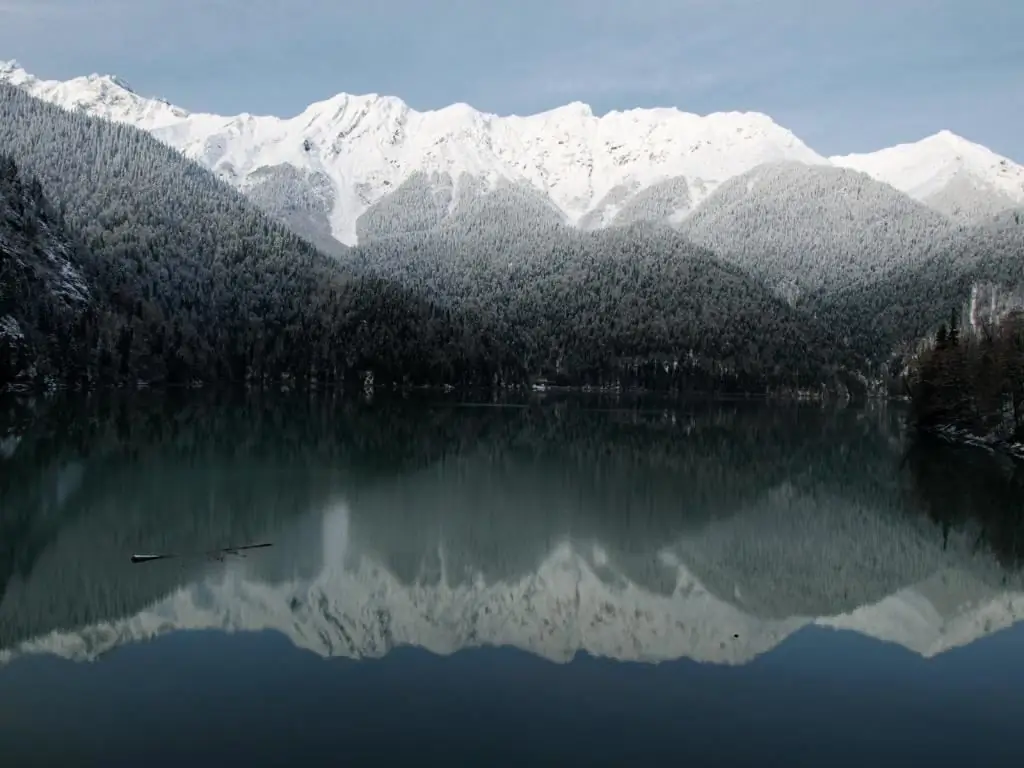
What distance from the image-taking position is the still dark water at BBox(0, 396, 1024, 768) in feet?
57.2

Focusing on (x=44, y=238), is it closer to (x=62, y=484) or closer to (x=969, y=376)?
(x=62, y=484)

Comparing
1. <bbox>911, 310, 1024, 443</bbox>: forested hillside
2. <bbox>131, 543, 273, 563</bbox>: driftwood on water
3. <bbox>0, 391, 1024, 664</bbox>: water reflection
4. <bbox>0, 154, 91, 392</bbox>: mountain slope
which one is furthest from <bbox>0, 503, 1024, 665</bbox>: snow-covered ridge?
<bbox>0, 154, 91, 392</bbox>: mountain slope

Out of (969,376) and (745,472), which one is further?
→ (969,376)

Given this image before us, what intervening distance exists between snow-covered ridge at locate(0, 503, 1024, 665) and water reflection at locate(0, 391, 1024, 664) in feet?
0.33

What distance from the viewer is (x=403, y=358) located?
199 metres

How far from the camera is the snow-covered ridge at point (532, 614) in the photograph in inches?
925

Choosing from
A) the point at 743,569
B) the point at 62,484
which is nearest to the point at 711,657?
the point at 743,569

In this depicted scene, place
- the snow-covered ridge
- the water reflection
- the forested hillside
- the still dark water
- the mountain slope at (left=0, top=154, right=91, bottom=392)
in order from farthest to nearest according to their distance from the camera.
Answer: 1. the mountain slope at (left=0, top=154, right=91, bottom=392)
2. the forested hillside
3. the water reflection
4. the snow-covered ridge
5. the still dark water

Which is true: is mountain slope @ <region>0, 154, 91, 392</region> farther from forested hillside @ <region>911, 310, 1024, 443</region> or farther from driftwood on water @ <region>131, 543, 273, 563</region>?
forested hillside @ <region>911, 310, 1024, 443</region>

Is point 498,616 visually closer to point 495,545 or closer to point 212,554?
point 495,545

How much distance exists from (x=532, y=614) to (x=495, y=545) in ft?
29.5

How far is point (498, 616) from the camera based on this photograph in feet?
87.4

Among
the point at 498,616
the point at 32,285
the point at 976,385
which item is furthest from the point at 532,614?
the point at 32,285

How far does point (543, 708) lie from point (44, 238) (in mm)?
144707
